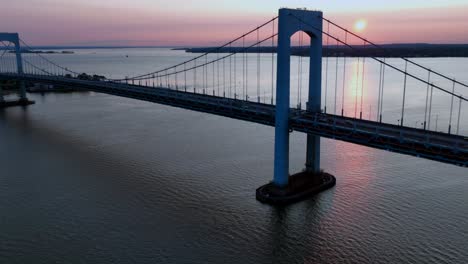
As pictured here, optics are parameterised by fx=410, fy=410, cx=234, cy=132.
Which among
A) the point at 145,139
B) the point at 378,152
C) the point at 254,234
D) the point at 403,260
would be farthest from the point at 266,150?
the point at 403,260

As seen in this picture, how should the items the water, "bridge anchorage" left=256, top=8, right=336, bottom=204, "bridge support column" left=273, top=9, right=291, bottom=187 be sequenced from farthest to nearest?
"bridge anchorage" left=256, top=8, right=336, bottom=204, "bridge support column" left=273, top=9, right=291, bottom=187, the water

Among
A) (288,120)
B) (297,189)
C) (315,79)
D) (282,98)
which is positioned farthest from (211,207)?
(315,79)

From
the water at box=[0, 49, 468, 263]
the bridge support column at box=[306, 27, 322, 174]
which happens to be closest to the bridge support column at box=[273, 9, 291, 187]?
the water at box=[0, 49, 468, 263]

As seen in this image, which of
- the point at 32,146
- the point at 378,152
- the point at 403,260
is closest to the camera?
the point at 403,260

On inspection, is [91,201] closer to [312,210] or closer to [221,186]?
[221,186]

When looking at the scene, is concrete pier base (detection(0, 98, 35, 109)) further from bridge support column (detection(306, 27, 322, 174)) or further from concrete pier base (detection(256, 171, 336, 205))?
bridge support column (detection(306, 27, 322, 174))

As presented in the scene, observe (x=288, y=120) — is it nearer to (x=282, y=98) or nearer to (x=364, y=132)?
(x=282, y=98)
